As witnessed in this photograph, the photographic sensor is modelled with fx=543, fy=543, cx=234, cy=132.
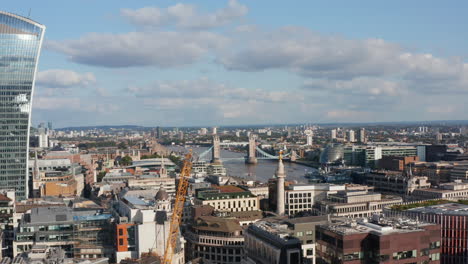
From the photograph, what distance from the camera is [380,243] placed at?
36531 mm

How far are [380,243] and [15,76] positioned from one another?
237 feet

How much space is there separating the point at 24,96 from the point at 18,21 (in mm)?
12392

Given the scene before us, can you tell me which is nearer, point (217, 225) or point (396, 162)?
point (217, 225)

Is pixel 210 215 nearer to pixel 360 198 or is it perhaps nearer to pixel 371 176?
pixel 360 198

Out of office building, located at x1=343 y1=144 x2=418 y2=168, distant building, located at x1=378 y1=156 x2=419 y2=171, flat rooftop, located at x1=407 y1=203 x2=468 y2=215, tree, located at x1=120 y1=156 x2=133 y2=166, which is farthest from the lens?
tree, located at x1=120 y1=156 x2=133 y2=166

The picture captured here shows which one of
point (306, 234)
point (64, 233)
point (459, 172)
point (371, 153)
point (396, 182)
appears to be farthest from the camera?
point (371, 153)

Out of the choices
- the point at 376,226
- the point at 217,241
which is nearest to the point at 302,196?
the point at 217,241

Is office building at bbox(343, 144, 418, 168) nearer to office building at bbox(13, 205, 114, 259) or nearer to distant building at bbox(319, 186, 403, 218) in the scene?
distant building at bbox(319, 186, 403, 218)

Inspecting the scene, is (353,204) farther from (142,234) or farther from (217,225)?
(142,234)

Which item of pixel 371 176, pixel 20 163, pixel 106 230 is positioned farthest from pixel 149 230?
pixel 371 176

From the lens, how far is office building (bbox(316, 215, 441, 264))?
121 ft

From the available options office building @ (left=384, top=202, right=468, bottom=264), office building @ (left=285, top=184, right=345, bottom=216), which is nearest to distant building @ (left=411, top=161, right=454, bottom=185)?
office building @ (left=285, top=184, right=345, bottom=216)

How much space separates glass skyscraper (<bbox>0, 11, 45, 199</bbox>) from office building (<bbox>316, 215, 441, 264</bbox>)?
216 ft

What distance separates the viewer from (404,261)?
37.5 meters
